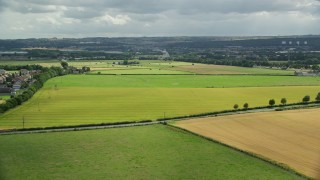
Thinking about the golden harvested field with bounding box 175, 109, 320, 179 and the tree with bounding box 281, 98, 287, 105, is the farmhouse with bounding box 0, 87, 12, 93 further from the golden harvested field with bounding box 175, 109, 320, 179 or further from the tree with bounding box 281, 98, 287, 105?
the tree with bounding box 281, 98, 287, 105

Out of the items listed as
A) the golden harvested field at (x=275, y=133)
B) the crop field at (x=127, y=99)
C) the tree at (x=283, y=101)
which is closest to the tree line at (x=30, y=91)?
the crop field at (x=127, y=99)

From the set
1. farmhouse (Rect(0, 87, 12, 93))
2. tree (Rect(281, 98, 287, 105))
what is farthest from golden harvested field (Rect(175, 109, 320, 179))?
farmhouse (Rect(0, 87, 12, 93))

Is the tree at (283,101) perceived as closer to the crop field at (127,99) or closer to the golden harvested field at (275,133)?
the crop field at (127,99)

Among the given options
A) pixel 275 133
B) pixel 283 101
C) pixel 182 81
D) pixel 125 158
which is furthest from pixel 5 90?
pixel 275 133

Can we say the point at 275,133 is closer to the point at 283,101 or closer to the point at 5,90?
the point at 283,101

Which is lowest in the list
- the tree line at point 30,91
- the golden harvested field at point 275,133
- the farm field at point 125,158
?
the farm field at point 125,158

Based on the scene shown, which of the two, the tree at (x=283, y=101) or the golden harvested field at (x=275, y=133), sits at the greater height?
the tree at (x=283, y=101)
